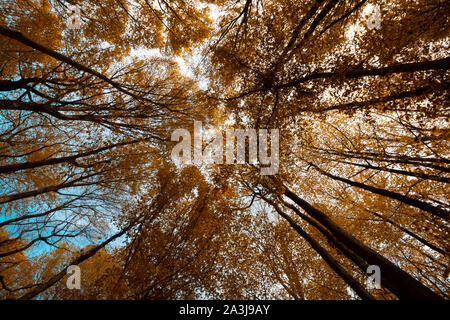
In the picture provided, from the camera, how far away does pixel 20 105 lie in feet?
9.70

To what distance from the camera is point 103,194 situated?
198 inches

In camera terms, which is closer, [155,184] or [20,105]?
[20,105]

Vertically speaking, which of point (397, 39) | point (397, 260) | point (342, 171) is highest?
point (397, 39)

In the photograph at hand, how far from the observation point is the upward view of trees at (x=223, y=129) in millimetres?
3338

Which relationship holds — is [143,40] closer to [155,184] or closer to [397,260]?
[155,184]

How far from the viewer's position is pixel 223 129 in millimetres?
6684

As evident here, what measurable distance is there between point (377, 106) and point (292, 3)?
3209 mm

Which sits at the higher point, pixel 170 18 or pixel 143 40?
pixel 170 18

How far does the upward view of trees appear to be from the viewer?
3338 millimetres

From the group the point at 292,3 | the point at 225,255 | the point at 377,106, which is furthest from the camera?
the point at 225,255

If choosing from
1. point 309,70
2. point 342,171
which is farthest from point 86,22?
point 342,171
